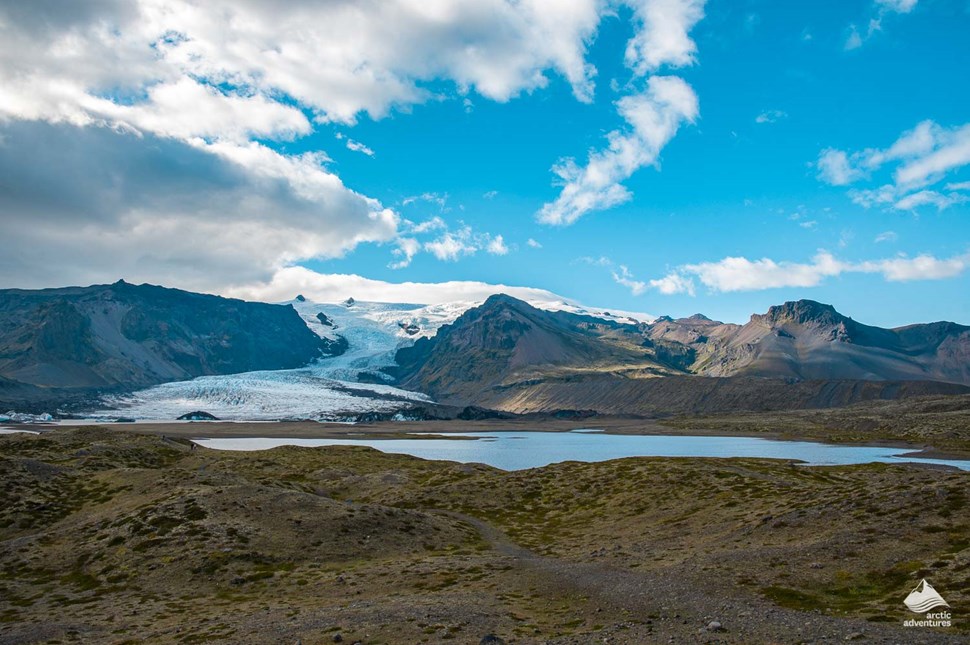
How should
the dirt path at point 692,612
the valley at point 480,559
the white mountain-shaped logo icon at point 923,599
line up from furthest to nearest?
the valley at point 480,559 → the white mountain-shaped logo icon at point 923,599 → the dirt path at point 692,612

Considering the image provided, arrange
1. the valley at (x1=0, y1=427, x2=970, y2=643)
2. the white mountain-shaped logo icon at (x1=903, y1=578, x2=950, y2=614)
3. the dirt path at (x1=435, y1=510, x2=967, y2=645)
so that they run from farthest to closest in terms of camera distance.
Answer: the valley at (x1=0, y1=427, x2=970, y2=643), the white mountain-shaped logo icon at (x1=903, y1=578, x2=950, y2=614), the dirt path at (x1=435, y1=510, x2=967, y2=645)

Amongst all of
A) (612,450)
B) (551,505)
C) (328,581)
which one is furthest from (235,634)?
(612,450)

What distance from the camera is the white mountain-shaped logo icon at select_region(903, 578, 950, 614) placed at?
83.8 feet

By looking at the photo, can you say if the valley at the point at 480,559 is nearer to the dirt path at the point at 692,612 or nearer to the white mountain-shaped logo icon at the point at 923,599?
the dirt path at the point at 692,612

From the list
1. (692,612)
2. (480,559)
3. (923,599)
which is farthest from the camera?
(480,559)

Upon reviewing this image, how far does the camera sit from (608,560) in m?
42.3

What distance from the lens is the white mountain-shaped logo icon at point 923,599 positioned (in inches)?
1006

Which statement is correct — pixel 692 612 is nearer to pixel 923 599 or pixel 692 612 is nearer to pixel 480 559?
pixel 923 599

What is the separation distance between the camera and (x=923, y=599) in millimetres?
26297

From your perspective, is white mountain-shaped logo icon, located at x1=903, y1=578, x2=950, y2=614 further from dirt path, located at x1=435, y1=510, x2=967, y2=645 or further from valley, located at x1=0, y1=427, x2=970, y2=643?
dirt path, located at x1=435, y1=510, x2=967, y2=645

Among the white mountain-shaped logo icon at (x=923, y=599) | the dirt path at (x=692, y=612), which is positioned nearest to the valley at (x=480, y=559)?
the dirt path at (x=692, y=612)

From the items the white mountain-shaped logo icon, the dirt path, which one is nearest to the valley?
the dirt path

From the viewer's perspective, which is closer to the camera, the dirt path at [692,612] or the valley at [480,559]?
the dirt path at [692,612]

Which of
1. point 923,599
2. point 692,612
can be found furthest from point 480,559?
point 923,599
